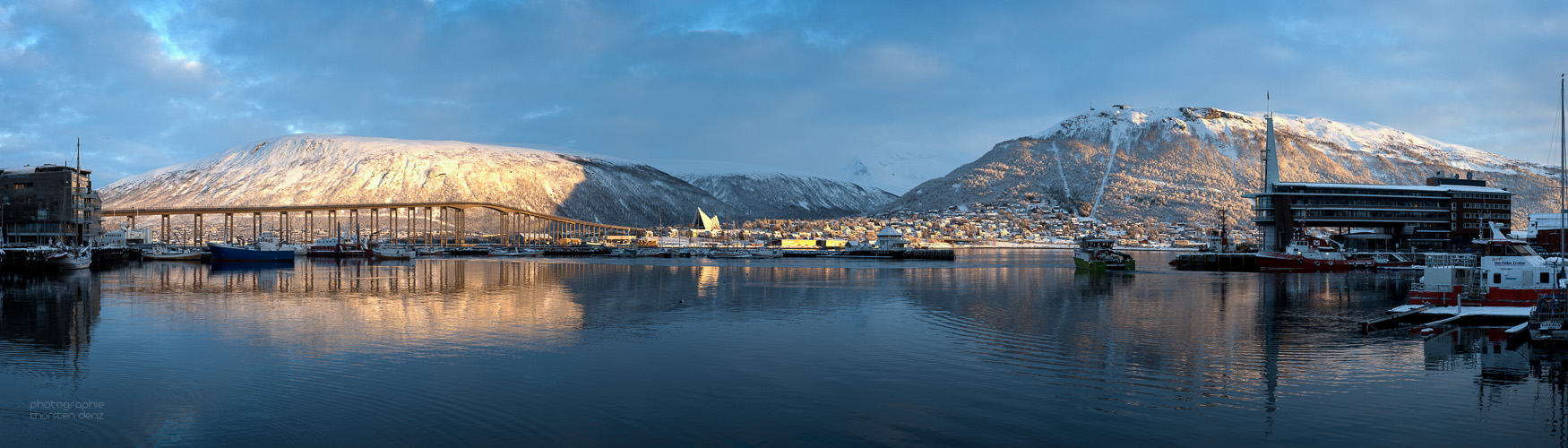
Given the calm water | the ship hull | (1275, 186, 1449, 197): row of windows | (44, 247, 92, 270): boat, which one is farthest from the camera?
(1275, 186, 1449, 197): row of windows

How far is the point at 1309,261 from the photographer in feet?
235

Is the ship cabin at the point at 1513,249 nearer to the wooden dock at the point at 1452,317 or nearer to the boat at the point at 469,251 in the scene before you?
the wooden dock at the point at 1452,317

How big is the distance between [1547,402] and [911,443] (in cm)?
1263

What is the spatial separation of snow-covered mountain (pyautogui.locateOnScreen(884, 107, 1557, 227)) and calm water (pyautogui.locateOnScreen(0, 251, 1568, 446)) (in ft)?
458

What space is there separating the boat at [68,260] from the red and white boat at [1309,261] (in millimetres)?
91639

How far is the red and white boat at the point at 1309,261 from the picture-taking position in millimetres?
71375

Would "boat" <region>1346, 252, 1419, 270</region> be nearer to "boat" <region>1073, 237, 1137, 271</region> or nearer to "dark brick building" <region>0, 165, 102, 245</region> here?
"boat" <region>1073, 237, 1137, 271</region>

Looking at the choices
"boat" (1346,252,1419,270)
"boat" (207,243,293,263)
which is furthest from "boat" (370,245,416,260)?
"boat" (1346,252,1419,270)

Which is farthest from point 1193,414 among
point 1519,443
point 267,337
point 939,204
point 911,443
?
point 939,204

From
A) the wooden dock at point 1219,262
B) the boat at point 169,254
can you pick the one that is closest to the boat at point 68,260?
the boat at point 169,254

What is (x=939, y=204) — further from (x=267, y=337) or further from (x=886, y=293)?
(x=267, y=337)

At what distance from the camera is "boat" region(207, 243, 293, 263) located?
87.9 m

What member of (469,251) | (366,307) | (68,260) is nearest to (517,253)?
(469,251)

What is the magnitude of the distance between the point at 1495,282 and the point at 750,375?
25.9 metres
